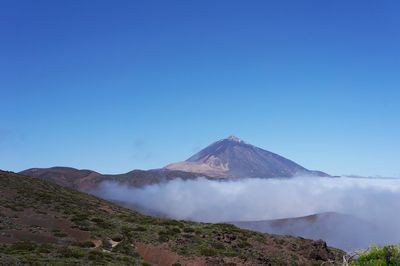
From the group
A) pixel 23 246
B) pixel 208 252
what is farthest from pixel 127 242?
pixel 23 246

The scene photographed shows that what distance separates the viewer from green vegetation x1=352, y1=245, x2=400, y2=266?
1294cm

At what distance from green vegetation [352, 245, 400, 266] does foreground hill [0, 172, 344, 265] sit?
22.9 metres

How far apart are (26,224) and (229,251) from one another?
72.7 ft

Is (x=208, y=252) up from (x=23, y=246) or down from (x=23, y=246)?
down

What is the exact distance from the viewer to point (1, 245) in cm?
3475

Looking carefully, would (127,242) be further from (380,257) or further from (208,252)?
(380,257)

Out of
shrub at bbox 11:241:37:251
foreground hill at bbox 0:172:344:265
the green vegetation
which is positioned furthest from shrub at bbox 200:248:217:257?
the green vegetation

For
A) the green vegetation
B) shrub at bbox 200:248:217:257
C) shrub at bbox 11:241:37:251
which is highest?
the green vegetation

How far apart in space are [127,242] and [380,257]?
33.8m

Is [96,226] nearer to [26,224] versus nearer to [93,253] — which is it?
[26,224]

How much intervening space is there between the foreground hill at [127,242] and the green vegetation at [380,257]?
2291 centimetres

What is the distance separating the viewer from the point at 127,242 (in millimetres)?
43625

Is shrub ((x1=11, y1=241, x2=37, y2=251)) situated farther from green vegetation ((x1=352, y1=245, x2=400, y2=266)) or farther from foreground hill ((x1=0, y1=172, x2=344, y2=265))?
green vegetation ((x1=352, y1=245, x2=400, y2=266))

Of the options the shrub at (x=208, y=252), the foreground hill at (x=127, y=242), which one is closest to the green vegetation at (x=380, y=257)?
the foreground hill at (x=127, y=242)
